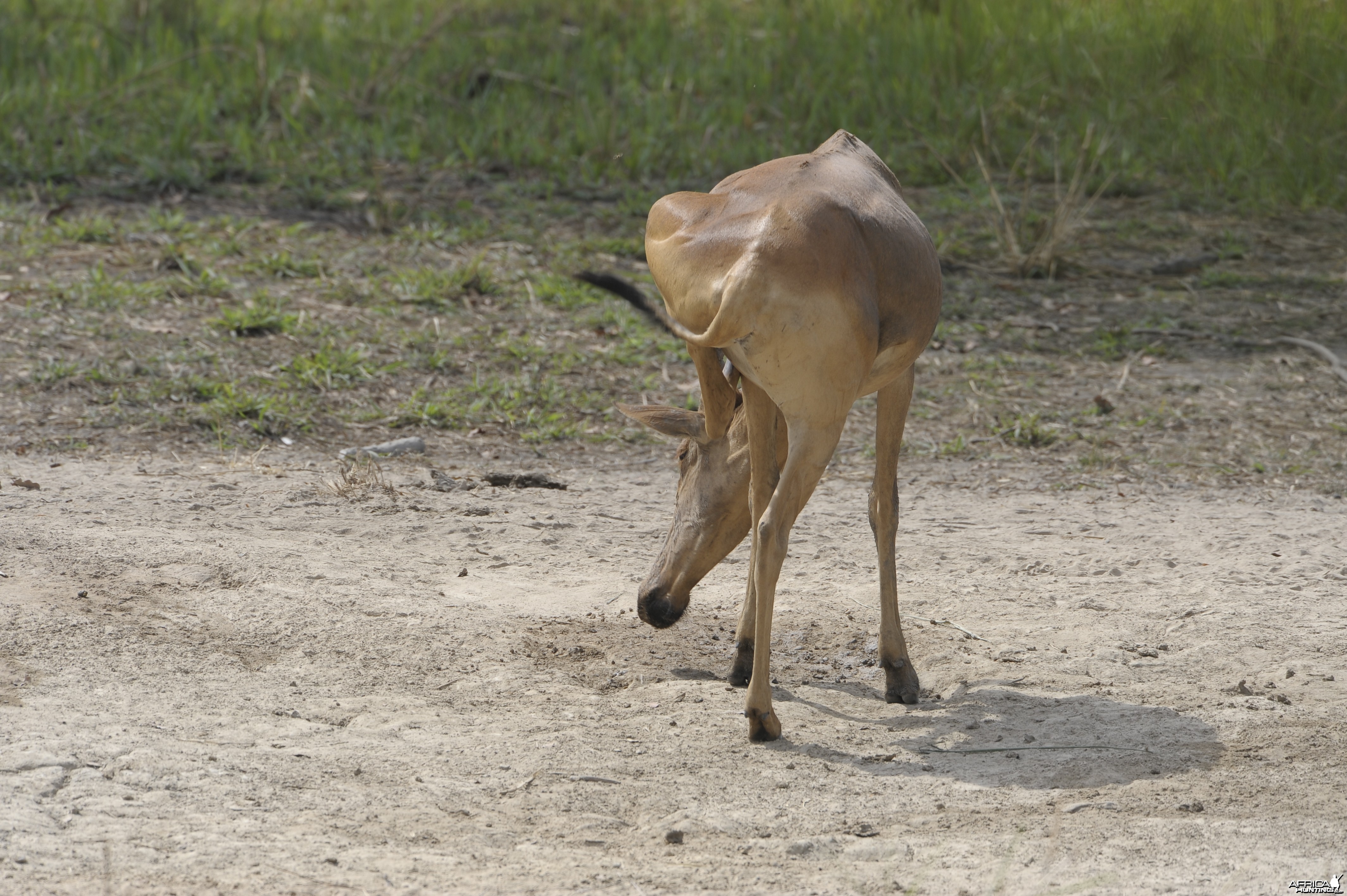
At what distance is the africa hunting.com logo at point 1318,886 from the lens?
2988 mm

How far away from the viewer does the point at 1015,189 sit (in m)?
10.0

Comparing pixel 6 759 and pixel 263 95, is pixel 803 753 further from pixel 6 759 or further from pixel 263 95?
pixel 263 95

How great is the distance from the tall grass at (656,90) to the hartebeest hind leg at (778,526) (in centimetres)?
589

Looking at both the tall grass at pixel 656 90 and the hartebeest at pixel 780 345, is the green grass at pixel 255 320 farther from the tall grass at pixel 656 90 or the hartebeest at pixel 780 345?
the hartebeest at pixel 780 345

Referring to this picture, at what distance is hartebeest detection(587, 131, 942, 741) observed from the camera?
3.67 m

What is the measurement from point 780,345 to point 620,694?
1.28 meters

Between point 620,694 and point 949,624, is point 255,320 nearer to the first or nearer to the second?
point 620,694

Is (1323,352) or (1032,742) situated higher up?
(1032,742)

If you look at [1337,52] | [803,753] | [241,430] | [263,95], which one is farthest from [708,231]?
[1337,52]

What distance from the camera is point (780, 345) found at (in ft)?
12.0

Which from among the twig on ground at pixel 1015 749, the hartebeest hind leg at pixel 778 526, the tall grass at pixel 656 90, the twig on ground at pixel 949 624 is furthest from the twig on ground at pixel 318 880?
the tall grass at pixel 656 90

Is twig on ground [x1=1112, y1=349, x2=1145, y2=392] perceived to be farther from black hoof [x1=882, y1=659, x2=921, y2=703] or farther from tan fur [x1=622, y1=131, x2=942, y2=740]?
black hoof [x1=882, y1=659, x2=921, y2=703]

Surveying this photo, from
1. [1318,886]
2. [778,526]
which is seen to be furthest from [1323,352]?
[1318,886]

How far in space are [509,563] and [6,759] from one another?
2232 mm
